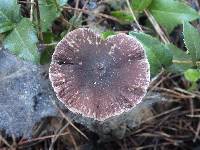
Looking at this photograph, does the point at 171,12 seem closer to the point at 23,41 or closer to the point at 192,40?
the point at 192,40

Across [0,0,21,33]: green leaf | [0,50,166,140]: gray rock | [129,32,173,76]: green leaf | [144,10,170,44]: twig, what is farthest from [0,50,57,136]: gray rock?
[144,10,170,44]: twig

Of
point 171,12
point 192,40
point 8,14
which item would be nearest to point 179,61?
point 192,40

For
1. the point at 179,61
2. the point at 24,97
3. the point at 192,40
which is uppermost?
the point at 192,40

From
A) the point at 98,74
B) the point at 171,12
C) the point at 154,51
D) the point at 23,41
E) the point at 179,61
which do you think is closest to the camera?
the point at 98,74

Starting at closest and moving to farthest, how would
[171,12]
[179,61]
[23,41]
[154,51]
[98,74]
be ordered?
[98,74] < [23,41] < [154,51] < [179,61] < [171,12]

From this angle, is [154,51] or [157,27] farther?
[157,27]
